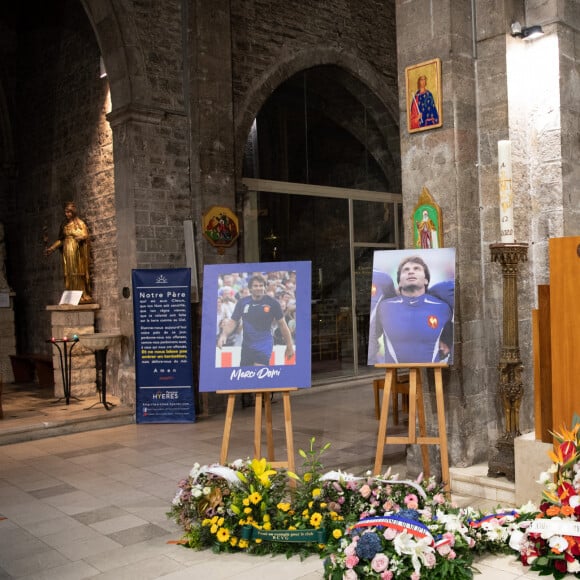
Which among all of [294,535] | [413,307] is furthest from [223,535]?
[413,307]

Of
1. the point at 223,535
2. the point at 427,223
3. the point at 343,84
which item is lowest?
the point at 223,535

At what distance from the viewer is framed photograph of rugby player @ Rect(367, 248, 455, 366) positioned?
4.16 metres

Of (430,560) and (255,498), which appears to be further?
(255,498)

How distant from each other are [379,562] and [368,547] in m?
0.09

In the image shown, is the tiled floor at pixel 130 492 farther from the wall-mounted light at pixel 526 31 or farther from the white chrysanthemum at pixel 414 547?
the wall-mounted light at pixel 526 31

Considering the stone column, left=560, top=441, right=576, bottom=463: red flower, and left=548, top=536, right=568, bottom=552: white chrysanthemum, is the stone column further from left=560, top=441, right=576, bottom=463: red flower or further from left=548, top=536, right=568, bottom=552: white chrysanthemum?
left=548, top=536, right=568, bottom=552: white chrysanthemum

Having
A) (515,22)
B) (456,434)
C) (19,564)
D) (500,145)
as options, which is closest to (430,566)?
(456,434)

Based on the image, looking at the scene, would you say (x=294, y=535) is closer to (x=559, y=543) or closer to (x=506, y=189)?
(x=559, y=543)

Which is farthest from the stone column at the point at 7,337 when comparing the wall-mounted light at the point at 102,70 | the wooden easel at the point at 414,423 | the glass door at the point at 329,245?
the wooden easel at the point at 414,423

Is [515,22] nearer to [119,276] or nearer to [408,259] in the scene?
[408,259]

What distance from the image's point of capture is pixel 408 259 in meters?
4.34

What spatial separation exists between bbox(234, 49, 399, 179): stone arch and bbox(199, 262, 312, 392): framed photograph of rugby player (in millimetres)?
4521

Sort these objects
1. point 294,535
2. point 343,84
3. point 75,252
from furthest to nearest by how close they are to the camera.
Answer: point 343,84, point 75,252, point 294,535

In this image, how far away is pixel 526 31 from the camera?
4.67 metres
